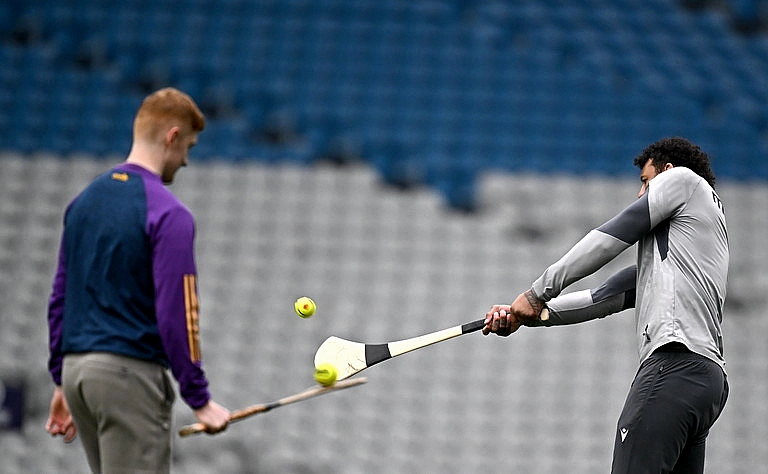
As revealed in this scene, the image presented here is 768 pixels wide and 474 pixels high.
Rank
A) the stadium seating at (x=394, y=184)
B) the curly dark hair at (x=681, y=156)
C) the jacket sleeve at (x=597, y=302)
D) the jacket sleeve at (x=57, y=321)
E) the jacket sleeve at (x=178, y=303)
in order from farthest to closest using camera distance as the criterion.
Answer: the stadium seating at (x=394, y=184), the jacket sleeve at (x=597, y=302), the curly dark hair at (x=681, y=156), the jacket sleeve at (x=57, y=321), the jacket sleeve at (x=178, y=303)

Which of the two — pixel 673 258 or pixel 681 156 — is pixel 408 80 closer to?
pixel 681 156

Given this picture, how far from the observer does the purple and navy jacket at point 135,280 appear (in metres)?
2.11

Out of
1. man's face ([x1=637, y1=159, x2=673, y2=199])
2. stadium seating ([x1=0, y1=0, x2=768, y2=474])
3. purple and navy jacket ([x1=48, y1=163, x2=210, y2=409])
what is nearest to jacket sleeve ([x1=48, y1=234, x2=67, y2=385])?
purple and navy jacket ([x1=48, y1=163, x2=210, y2=409])

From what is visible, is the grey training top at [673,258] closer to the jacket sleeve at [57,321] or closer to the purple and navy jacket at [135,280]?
the purple and navy jacket at [135,280]

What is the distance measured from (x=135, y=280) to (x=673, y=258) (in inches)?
47.4

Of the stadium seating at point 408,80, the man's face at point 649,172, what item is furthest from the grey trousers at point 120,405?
the stadium seating at point 408,80

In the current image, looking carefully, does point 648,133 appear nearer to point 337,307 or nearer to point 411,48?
point 411,48

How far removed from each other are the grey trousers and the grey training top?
98cm

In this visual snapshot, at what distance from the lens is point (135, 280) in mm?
2166

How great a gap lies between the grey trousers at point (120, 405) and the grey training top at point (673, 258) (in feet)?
3.22

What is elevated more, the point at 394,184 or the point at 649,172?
the point at 394,184

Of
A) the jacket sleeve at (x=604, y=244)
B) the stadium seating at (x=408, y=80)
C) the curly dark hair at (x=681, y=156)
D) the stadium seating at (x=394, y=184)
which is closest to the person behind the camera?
the jacket sleeve at (x=604, y=244)

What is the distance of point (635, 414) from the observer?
7.59ft

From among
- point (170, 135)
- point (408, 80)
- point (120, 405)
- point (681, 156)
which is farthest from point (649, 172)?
point (408, 80)
